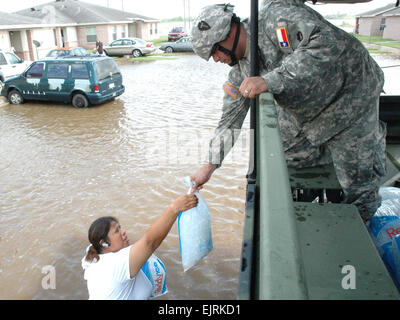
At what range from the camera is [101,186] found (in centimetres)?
621

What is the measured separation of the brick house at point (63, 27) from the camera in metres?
25.8

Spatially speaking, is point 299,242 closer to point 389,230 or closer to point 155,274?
point 389,230

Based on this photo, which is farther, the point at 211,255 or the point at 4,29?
the point at 4,29

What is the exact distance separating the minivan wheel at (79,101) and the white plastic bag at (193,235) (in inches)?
405

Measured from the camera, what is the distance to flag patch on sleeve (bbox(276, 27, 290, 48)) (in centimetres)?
190

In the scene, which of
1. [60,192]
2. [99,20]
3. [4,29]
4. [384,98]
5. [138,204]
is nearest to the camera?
[384,98]

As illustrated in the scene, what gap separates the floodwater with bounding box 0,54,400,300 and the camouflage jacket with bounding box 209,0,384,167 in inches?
92.2

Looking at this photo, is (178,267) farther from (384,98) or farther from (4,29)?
(4,29)

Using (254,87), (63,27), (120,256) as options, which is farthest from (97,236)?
(63,27)

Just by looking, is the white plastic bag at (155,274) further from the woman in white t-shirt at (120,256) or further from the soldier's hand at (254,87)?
the soldier's hand at (254,87)

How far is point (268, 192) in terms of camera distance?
97 centimetres

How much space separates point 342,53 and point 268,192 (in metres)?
1.28

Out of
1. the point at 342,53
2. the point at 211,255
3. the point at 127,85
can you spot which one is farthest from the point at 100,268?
the point at 127,85

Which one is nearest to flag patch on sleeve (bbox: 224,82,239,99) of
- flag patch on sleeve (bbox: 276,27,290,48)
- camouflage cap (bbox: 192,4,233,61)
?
camouflage cap (bbox: 192,4,233,61)
